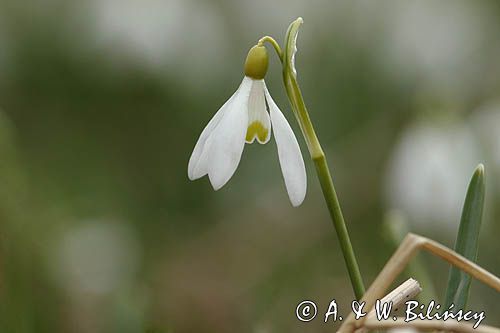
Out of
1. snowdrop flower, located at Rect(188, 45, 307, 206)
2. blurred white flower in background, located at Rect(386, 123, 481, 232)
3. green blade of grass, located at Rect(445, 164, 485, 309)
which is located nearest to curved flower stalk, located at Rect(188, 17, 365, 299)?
snowdrop flower, located at Rect(188, 45, 307, 206)

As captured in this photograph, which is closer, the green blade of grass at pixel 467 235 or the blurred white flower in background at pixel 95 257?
the green blade of grass at pixel 467 235

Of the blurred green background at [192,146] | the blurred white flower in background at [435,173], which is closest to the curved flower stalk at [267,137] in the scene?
the blurred green background at [192,146]

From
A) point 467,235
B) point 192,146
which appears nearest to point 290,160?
point 467,235

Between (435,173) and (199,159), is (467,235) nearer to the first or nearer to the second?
(199,159)

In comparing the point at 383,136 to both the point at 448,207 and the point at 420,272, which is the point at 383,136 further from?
the point at 420,272

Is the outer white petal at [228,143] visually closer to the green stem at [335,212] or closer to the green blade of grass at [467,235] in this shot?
the green stem at [335,212]

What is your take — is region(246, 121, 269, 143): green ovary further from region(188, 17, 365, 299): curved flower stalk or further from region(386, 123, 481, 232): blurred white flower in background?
region(386, 123, 481, 232): blurred white flower in background
